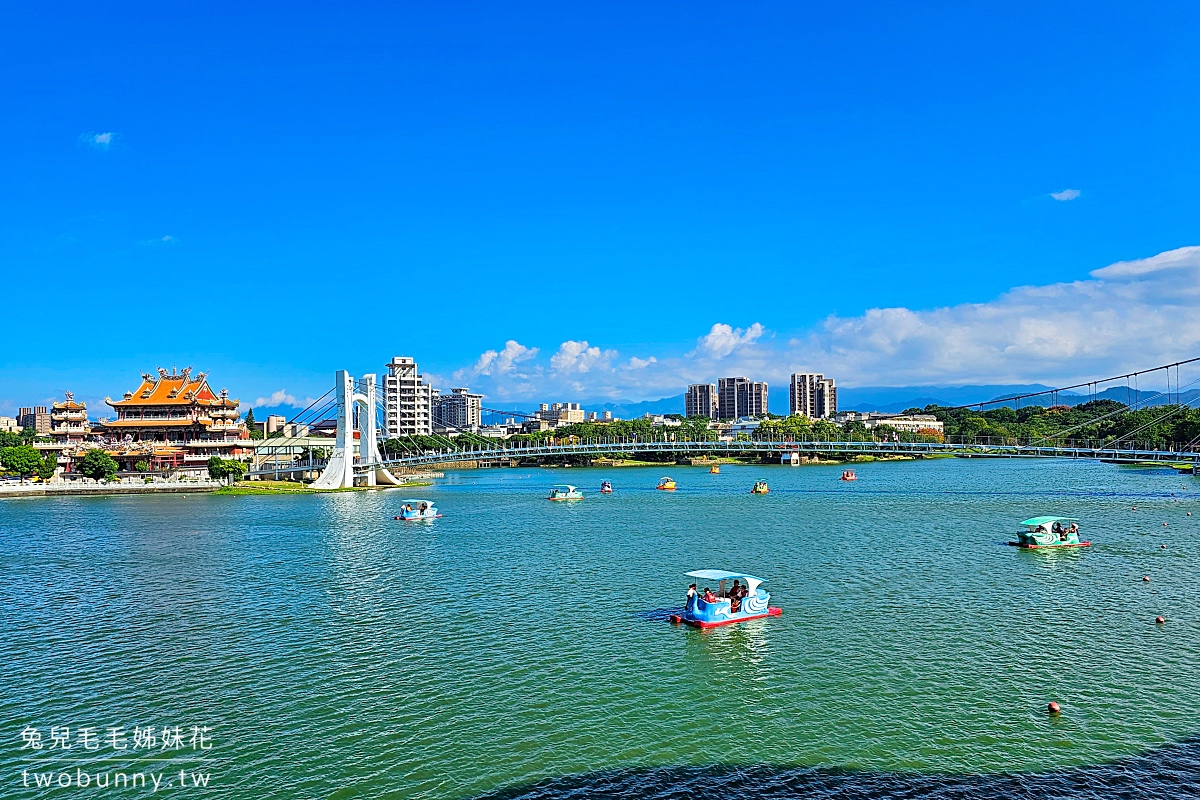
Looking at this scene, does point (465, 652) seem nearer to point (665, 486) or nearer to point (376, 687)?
point (376, 687)

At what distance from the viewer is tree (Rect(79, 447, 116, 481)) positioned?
67.9 metres

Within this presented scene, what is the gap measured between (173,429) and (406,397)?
81.3 metres

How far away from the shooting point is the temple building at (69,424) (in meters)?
75.5

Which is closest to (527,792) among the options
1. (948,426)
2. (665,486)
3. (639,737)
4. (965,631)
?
(639,737)

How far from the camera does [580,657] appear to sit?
706 inches

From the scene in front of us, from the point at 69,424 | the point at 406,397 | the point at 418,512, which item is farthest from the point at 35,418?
the point at 418,512

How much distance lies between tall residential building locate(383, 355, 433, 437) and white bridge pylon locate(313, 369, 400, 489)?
8403 centimetres

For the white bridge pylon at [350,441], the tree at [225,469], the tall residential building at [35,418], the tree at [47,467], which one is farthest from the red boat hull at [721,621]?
the tall residential building at [35,418]

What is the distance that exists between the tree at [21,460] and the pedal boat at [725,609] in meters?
67.9

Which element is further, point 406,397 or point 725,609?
point 406,397

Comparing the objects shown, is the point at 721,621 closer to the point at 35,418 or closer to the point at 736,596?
the point at 736,596

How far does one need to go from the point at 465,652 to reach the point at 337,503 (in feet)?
133

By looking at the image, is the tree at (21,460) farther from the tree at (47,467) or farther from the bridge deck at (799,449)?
the bridge deck at (799,449)

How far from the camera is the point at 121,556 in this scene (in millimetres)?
32094
